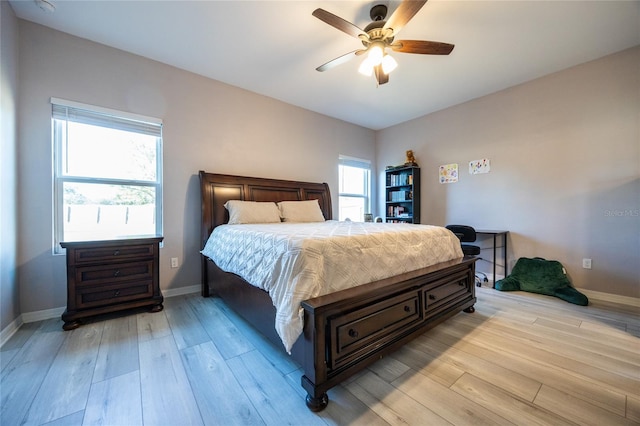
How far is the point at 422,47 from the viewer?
2127 millimetres

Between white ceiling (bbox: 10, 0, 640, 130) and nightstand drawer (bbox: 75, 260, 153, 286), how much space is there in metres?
2.24

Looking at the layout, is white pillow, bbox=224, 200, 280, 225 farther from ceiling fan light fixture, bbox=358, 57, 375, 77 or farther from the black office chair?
the black office chair

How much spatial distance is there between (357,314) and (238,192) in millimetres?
2436

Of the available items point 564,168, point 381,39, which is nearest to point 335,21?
point 381,39

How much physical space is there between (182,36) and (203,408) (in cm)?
309

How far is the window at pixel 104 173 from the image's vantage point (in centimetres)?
240

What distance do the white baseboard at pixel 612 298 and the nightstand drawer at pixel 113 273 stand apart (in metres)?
4.85

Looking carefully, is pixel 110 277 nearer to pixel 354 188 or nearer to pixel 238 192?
pixel 238 192

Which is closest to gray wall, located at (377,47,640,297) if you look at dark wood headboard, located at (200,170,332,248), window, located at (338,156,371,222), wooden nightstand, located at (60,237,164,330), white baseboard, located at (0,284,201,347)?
window, located at (338,156,371,222)

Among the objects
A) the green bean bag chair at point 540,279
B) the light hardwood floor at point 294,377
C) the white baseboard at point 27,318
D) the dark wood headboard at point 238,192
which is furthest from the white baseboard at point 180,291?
the green bean bag chair at point 540,279

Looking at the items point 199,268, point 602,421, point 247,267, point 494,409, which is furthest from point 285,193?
point 602,421

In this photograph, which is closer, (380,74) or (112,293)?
(112,293)

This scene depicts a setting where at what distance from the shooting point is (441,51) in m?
2.15

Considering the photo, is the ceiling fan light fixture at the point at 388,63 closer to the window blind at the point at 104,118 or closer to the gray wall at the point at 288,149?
the gray wall at the point at 288,149
